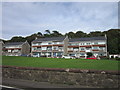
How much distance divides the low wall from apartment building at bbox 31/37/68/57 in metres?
53.1

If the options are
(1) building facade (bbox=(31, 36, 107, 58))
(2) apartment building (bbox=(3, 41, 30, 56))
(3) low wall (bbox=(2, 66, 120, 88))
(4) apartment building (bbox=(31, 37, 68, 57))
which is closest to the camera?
(3) low wall (bbox=(2, 66, 120, 88))

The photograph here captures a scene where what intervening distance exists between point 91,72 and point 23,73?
5.79 metres

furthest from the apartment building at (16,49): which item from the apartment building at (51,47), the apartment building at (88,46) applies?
the apartment building at (88,46)

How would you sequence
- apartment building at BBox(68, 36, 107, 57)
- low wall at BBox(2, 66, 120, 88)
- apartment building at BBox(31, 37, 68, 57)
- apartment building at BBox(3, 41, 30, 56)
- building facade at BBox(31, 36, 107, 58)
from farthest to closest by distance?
apartment building at BBox(3, 41, 30, 56) < apartment building at BBox(31, 37, 68, 57) < building facade at BBox(31, 36, 107, 58) < apartment building at BBox(68, 36, 107, 57) < low wall at BBox(2, 66, 120, 88)

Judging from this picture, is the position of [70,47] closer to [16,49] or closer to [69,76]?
[16,49]

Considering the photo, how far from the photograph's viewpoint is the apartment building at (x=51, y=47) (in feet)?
214

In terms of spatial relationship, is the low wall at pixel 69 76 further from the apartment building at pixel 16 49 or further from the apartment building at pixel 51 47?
the apartment building at pixel 16 49

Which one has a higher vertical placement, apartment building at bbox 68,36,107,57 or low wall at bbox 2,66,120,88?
apartment building at bbox 68,36,107,57

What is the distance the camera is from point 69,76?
30.5 ft

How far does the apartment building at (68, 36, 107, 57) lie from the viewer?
2267 inches

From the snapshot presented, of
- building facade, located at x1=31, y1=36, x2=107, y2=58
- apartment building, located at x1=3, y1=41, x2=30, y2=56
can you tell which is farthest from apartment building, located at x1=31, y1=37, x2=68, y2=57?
apartment building, located at x1=3, y1=41, x2=30, y2=56

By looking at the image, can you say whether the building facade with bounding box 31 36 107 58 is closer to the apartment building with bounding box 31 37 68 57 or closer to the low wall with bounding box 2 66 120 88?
the apartment building with bounding box 31 37 68 57

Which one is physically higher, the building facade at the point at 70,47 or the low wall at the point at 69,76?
the building facade at the point at 70,47

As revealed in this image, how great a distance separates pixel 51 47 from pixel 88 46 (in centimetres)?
1981
